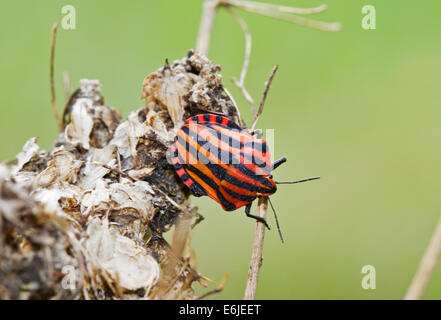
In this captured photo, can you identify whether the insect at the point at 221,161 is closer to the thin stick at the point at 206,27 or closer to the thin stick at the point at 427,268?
the thin stick at the point at 206,27

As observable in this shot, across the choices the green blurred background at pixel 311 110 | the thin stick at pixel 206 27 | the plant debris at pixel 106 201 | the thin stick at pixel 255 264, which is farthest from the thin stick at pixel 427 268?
the green blurred background at pixel 311 110

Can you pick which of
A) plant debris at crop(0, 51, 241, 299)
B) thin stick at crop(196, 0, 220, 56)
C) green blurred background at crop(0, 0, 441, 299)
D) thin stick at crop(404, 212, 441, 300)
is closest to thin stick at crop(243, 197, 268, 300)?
plant debris at crop(0, 51, 241, 299)

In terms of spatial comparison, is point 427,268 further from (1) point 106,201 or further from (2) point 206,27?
(2) point 206,27
